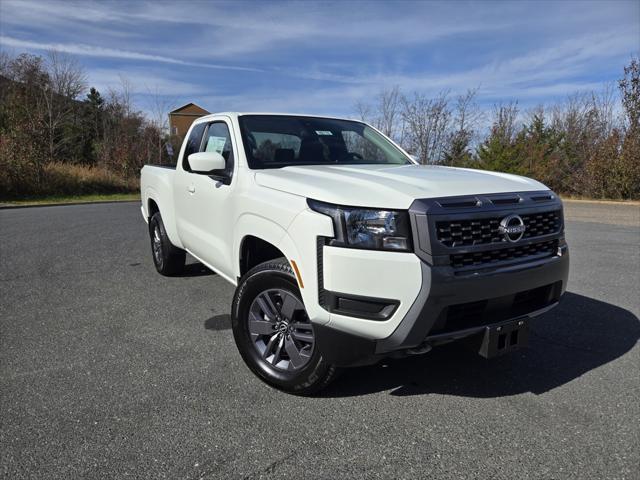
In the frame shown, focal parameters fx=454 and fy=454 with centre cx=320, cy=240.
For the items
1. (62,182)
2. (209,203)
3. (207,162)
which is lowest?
(62,182)

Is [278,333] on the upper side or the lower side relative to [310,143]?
lower

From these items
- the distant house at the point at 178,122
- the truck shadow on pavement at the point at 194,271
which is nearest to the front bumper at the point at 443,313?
the truck shadow on pavement at the point at 194,271

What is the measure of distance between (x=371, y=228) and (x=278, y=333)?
1007 millimetres

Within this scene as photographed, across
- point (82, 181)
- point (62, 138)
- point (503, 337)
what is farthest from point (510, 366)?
point (62, 138)

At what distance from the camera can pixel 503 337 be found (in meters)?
2.47

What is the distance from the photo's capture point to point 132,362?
323cm

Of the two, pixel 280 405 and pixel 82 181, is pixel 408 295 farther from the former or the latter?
pixel 82 181

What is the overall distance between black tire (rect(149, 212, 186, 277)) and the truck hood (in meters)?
2.55

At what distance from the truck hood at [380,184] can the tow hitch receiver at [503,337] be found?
741 mm

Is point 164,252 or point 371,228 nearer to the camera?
point 371,228

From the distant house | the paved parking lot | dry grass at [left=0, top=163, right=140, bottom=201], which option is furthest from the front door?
the distant house

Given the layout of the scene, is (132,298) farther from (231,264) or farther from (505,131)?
(505,131)

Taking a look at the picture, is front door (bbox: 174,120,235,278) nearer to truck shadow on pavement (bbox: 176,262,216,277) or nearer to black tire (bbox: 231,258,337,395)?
black tire (bbox: 231,258,337,395)

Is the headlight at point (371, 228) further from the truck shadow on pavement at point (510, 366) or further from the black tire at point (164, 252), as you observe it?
the black tire at point (164, 252)
